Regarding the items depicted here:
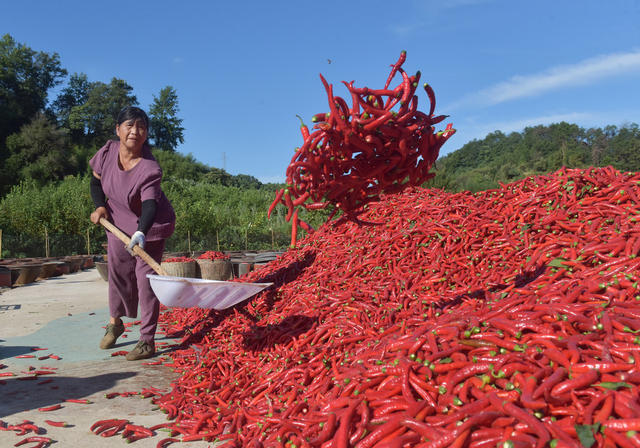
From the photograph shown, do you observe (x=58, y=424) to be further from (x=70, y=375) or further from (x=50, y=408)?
(x=70, y=375)

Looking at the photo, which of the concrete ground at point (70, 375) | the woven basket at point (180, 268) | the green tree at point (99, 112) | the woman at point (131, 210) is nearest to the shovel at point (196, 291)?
the concrete ground at point (70, 375)

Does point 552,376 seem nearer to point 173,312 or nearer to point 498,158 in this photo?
point 173,312

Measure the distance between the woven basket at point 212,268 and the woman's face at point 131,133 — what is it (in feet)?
14.9

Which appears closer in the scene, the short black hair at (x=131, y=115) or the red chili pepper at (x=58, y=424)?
the red chili pepper at (x=58, y=424)

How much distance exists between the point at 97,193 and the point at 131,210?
0.51 metres

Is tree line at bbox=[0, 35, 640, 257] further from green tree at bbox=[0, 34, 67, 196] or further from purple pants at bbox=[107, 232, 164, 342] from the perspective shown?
purple pants at bbox=[107, 232, 164, 342]

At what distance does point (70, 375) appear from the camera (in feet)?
13.6

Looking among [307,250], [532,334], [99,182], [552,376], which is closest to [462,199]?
[307,250]

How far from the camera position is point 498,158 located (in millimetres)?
74562

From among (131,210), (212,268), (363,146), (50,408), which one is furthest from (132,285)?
(212,268)

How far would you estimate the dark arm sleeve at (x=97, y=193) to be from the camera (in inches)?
197

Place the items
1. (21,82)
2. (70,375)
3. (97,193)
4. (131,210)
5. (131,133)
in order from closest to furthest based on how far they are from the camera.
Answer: (70,375), (131,133), (131,210), (97,193), (21,82)

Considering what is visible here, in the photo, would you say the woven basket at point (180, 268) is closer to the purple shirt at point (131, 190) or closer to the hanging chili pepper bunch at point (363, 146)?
the purple shirt at point (131, 190)

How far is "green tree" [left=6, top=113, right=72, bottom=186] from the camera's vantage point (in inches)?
1661
